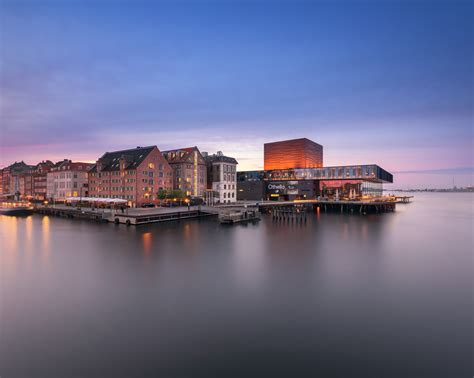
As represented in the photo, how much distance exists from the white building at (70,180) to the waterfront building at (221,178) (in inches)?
1504

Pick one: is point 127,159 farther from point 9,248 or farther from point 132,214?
point 9,248

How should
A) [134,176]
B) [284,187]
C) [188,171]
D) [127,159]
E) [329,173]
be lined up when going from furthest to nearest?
1. [284,187]
2. [329,173]
3. [188,171]
4. [127,159]
5. [134,176]

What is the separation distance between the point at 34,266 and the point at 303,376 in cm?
2710

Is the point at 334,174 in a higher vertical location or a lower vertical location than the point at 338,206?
higher

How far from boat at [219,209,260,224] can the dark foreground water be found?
23.9 m

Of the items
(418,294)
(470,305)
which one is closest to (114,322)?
(418,294)

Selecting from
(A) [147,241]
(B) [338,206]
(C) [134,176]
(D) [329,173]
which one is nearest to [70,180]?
(C) [134,176]

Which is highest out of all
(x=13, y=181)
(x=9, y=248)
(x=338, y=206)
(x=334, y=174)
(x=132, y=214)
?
(x=334, y=174)

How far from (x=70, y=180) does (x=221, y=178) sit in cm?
4570

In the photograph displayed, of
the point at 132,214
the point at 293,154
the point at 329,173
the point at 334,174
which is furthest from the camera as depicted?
the point at 293,154

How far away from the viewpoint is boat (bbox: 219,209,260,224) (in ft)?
188

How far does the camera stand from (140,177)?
66375 millimetres

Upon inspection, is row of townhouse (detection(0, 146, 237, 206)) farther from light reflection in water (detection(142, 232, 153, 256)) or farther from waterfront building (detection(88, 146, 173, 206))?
light reflection in water (detection(142, 232, 153, 256))

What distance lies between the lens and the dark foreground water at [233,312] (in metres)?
11.8
